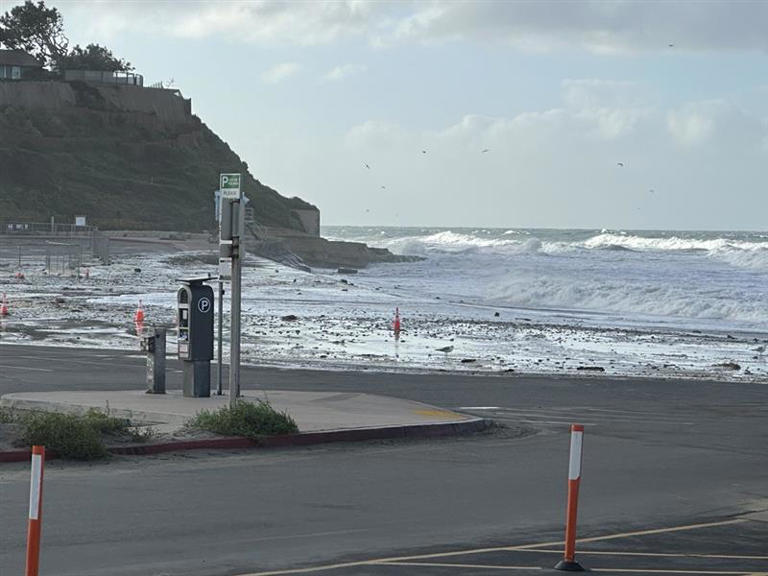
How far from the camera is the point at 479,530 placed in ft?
36.5

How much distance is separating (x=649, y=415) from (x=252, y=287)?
39090mm

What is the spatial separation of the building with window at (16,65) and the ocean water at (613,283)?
3929cm

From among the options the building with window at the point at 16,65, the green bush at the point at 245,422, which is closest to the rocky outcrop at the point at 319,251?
the building with window at the point at 16,65

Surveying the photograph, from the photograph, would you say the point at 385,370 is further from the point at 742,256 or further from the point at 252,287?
the point at 742,256

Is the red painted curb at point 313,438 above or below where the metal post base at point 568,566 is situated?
below

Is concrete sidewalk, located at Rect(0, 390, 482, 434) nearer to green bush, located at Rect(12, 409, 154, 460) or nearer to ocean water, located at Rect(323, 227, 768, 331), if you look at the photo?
green bush, located at Rect(12, 409, 154, 460)

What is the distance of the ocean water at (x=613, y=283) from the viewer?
54.6 metres

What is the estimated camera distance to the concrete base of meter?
62.9ft

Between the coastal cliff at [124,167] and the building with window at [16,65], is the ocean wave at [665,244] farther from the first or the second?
the building with window at [16,65]

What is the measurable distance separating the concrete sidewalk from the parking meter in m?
0.28

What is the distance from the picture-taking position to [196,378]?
1917 centimetres

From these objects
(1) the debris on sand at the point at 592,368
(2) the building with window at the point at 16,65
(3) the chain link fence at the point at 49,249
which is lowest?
(1) the debris on sand at the point at 592,368

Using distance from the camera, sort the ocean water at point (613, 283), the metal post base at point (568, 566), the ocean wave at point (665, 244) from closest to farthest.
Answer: the metal post base at point (568, 566), the ocean water at point (613, 283), the ocean wave at point (665, 244)

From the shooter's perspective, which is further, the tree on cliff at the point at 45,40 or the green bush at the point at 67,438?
the tree on cliff at the point at 45,40
